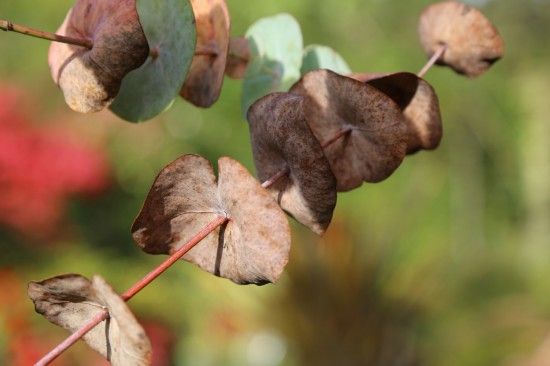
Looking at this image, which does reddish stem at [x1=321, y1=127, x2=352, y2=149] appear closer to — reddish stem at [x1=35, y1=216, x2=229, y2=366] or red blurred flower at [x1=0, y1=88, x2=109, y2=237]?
reddish stem at [x1=35, y1=216, x2=229, y2=366]

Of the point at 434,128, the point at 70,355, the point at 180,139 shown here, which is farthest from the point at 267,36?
the point at 180,139

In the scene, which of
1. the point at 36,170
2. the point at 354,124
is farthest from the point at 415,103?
the point at 36,170

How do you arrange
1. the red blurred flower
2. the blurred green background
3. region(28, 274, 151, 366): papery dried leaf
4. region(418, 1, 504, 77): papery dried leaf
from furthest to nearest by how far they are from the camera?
the red blurred flower → the blurred green background → region(418, 1, 504, 77): papery dried leaf → region(28, 274, 151, 366): papery dried leaf

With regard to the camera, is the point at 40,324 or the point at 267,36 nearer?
the point at 267,36

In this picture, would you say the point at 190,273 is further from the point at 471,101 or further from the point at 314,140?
the point at 314,140

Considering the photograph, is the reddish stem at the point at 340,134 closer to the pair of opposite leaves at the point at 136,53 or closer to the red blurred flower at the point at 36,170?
the pair of opposite leaves at the point at 136,53

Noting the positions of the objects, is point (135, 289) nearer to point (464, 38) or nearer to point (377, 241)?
point (464, 38)

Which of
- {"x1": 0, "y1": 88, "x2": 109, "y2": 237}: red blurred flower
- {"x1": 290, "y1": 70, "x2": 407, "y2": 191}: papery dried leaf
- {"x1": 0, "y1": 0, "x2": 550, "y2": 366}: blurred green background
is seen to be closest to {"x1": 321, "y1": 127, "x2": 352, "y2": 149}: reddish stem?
{"x1": 290, "y1": 70, "x2": 407, "y2": 191}: papery dried leaf
